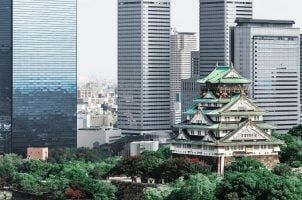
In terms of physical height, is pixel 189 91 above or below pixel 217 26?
below

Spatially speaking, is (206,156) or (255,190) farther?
(206,156)

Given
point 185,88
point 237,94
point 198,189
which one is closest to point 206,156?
point 237,94

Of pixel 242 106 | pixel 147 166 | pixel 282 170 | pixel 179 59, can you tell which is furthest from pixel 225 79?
pixel 179 59

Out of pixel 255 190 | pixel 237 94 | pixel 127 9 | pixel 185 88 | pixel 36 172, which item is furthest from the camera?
pixel 185 88

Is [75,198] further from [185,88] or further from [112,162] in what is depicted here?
[185,88]

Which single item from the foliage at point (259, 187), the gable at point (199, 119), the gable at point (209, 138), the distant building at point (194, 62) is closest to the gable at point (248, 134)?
the gable at point (209, 138)

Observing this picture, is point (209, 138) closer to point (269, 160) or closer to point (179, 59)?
point (269, 160)
